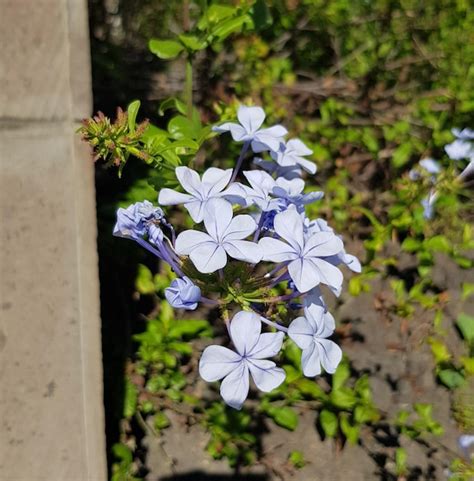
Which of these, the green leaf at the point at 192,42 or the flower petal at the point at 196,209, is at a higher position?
the green leaf at the point at 192,42

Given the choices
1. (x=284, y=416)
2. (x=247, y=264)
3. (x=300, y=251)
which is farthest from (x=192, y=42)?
(x=284, y=416)

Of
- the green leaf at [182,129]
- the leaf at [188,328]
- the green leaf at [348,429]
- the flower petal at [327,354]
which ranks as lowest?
the green leaf at [348,429]

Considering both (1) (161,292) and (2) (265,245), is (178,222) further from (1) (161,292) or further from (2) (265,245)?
(2) (265,245)

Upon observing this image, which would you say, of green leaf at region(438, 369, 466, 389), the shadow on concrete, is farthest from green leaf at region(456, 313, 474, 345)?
the shadow on concrete

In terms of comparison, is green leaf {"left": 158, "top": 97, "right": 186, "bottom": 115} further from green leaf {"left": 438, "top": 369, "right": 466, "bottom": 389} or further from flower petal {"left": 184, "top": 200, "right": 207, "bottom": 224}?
green leaf {"left": 438, "top": 369, "right": 466, "bottom": 389}

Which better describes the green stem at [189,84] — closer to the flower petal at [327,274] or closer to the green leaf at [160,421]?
the flower petal at [327,274]

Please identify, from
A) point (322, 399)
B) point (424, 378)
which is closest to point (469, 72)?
→ point (424, 378)

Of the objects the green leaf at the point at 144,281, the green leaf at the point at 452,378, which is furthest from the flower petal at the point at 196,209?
the green leaf at the point at 452,378
